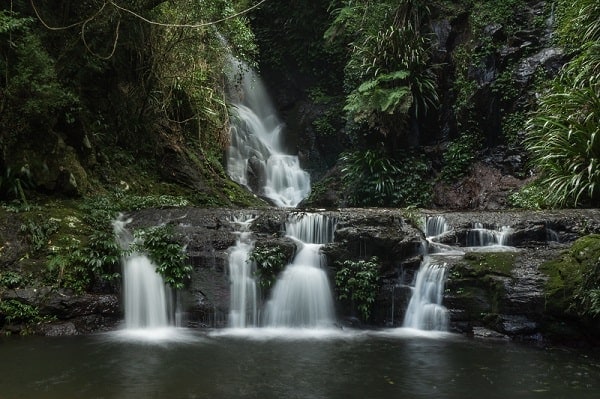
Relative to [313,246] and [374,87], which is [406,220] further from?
[374,87]

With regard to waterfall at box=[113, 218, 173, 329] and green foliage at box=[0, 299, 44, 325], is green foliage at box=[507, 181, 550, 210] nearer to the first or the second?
waterfall at box=[113, 218, 173, 329]

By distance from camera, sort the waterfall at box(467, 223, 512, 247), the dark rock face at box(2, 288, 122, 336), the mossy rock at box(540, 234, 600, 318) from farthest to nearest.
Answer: the waterfall at box(467, 223, 512, 247), the dark rock face at box(2, 288, 122, 336), the mossy rock at box(540, 234, 600, 318)

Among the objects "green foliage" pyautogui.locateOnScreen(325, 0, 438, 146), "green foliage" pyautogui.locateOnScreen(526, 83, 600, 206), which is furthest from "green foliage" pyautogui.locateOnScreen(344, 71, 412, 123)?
"green foliage" pyautogui.locateOnScreen(526, 83, 600, 206)

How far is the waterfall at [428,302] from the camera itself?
24.5ft

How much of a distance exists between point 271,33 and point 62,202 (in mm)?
14049

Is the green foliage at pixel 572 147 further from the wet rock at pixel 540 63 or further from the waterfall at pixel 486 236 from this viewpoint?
the wet rock at pixel 540 63

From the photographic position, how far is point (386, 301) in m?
7.90

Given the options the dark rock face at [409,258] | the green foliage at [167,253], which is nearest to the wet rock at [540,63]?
the dark rock face at [409,258]

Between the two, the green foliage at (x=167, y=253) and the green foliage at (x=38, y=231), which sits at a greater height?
the green foliage at (x=38, y=231)

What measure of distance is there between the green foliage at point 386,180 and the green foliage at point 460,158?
2.00 feet

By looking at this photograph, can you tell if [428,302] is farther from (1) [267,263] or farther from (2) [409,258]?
(1) [267,263]

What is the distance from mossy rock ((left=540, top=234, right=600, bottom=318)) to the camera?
6246 mm

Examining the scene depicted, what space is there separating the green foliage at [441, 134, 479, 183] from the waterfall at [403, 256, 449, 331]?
22.3 feet

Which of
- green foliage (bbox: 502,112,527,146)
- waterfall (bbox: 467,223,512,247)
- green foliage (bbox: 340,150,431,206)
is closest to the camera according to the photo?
waterfall (bbox: 467,223,512,247)
